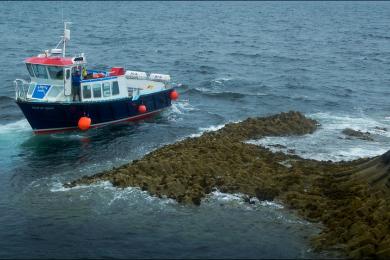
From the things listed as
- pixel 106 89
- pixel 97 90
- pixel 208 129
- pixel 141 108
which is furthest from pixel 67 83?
pixel 208 129

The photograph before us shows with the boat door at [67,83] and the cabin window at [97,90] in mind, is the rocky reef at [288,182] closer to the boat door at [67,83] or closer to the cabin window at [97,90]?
the cabin window at [97,90]

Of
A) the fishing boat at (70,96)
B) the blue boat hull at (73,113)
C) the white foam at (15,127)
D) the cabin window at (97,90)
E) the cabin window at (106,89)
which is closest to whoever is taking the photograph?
the blue boat hull at (73,113)

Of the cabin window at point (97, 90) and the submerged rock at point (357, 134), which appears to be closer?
the submerged rock at point (357, 134)

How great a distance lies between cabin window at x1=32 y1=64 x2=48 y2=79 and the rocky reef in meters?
11.8

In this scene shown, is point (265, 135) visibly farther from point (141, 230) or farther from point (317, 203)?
point (141, 230)

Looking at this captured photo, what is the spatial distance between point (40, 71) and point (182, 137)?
11522mm

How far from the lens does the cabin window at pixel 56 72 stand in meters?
42.0

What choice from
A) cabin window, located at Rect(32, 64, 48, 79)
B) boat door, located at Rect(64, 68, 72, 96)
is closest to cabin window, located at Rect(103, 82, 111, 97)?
boat door, located at Rect(64, 68, 72, 96)

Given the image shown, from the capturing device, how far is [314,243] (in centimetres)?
2480

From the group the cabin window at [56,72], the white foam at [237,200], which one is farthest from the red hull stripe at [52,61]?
the white foam at [237,200]

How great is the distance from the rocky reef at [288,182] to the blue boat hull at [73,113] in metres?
8.78

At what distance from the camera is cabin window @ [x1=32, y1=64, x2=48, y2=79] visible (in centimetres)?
4212

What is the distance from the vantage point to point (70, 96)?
42.8 m

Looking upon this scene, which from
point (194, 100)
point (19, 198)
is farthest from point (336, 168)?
point (194, 100)
